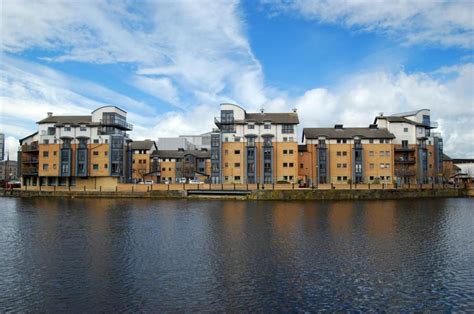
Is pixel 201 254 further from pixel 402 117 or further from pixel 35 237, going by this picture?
pixel 402 117

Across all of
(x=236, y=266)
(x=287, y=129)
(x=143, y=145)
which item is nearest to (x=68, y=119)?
(x=143, y=145)

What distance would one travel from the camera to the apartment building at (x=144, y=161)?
97419mm

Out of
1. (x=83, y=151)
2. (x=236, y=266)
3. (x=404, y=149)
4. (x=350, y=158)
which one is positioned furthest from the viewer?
(x=404, y=149)

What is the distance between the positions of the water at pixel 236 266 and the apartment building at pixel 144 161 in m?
64.6

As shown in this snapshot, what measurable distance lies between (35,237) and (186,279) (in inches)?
614

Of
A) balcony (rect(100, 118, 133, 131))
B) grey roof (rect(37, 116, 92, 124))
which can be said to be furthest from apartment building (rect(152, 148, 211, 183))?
grey roof (rect(37, 116, 92, 124))

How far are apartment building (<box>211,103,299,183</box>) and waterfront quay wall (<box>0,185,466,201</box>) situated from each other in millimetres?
9622

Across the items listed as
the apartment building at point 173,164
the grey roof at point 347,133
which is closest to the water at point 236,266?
the grey roof at point 347,133

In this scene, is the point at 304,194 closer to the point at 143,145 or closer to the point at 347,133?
the point at 347,133

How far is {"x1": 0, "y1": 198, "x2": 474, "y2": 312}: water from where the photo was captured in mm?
14219

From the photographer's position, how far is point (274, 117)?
75562mm

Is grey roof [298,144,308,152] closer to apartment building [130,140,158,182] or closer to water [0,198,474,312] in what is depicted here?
apartment building [130,140,158,182]

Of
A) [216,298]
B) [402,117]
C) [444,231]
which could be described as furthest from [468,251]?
[402,117]

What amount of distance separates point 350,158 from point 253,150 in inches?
834
